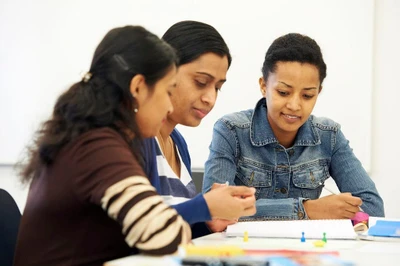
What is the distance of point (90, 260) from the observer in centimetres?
119

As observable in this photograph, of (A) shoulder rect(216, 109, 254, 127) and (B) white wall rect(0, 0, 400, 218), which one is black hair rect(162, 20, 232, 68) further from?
(B) white wall rect(0, 0, 400, 218)

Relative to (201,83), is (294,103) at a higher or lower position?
lower

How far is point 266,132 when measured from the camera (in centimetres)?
227

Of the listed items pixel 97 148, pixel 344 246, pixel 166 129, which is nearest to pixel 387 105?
pixel 166 129

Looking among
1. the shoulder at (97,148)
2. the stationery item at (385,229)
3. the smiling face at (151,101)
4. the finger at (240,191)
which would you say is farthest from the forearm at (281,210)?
the shoulder at (97,148)

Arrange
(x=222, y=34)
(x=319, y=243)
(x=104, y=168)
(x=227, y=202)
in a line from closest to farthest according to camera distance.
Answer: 1. (x=104, y=168)
2. (x=227, y=202)
3. (x=319, y=243)
4. (x=222, y=34)

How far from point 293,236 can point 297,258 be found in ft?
2.16

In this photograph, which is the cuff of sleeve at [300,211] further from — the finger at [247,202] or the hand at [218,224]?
the finger at [247,202]

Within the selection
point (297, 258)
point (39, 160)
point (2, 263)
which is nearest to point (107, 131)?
point (39, 160)

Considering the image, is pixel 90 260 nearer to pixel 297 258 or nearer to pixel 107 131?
pixel 107 131

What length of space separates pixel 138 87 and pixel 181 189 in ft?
2.06

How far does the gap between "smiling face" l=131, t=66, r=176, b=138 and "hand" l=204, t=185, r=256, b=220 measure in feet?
0.70

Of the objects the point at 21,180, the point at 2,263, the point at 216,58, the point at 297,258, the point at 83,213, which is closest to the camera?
the point at 297,258

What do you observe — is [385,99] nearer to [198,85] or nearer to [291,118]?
[291,118]
